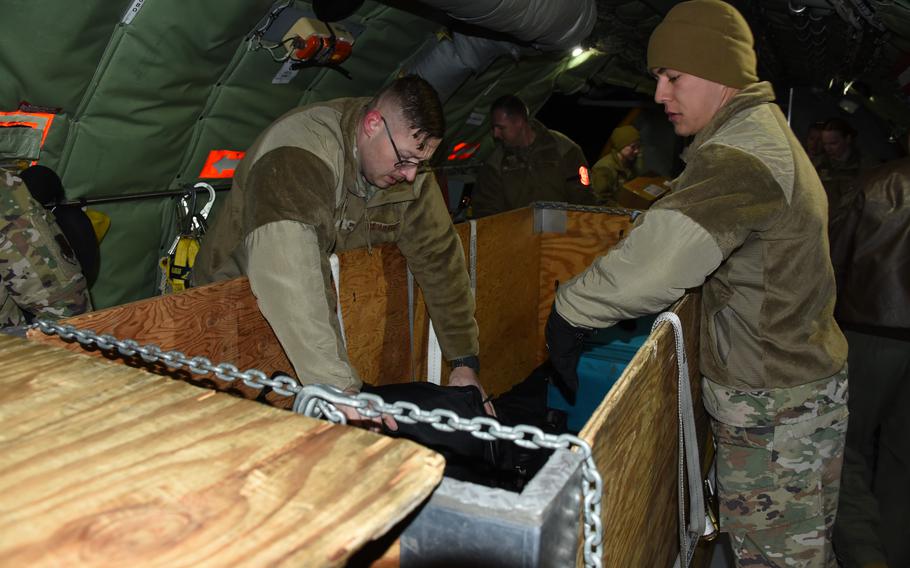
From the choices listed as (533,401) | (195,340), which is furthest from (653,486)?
(533,401)

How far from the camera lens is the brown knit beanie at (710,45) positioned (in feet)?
7.50

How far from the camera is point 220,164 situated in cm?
497

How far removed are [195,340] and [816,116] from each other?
12556 mm

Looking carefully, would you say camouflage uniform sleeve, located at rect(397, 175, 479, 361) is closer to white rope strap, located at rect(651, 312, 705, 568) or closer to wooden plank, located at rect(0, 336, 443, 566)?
white rope strap, located at rect(651, 312, 705, 568)

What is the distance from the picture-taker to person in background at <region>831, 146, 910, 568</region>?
362cm

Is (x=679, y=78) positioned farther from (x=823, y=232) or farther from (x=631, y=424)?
(x=631, y=424)

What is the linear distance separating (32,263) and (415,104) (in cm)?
192

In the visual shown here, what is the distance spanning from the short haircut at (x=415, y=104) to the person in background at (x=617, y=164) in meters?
5.73

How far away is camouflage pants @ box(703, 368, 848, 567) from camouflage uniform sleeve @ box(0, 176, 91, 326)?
9.59ft

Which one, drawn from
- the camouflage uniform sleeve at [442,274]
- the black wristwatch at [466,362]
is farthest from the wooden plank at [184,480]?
the black wristwatch at [466,362]

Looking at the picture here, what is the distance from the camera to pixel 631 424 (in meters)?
1.46

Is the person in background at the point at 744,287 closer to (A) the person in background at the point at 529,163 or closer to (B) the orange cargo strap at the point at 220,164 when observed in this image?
(B) the orange cargo strap at the point at 220,164

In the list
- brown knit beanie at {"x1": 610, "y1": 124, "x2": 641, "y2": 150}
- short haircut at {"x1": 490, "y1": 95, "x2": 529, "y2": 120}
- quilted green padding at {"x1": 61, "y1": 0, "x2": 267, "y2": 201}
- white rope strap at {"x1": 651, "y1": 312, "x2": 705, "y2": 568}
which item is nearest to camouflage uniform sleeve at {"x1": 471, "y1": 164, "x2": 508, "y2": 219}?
short haircut at {"x1": 490, "y1": 95, "x2": 529, "y2": 120}

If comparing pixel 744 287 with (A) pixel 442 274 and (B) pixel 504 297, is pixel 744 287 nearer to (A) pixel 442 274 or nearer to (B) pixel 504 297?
(A) pixel 442 274
